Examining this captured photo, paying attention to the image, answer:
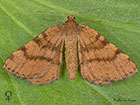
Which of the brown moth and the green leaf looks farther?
the green leaf

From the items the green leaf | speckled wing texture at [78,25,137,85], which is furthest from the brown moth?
the green leaf

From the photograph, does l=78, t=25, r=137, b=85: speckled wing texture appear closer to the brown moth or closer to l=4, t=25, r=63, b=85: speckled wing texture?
the brown moth

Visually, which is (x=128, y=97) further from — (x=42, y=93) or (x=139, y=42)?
(x=42, y=93)

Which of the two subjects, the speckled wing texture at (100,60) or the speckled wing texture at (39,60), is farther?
the speckled wing texture at (39,60)

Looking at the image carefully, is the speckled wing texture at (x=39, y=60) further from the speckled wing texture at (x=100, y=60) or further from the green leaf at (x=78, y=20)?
the speckled wing texture at (x=100, y=60)

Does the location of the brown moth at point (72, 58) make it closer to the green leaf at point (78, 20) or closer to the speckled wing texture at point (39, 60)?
the speckled wing texture at point (39, 60)

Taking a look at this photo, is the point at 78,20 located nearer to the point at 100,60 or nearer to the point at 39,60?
the point at 100,60

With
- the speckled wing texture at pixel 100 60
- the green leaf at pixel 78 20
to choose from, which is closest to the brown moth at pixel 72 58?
the speckled wing texture at pixel 100 60
